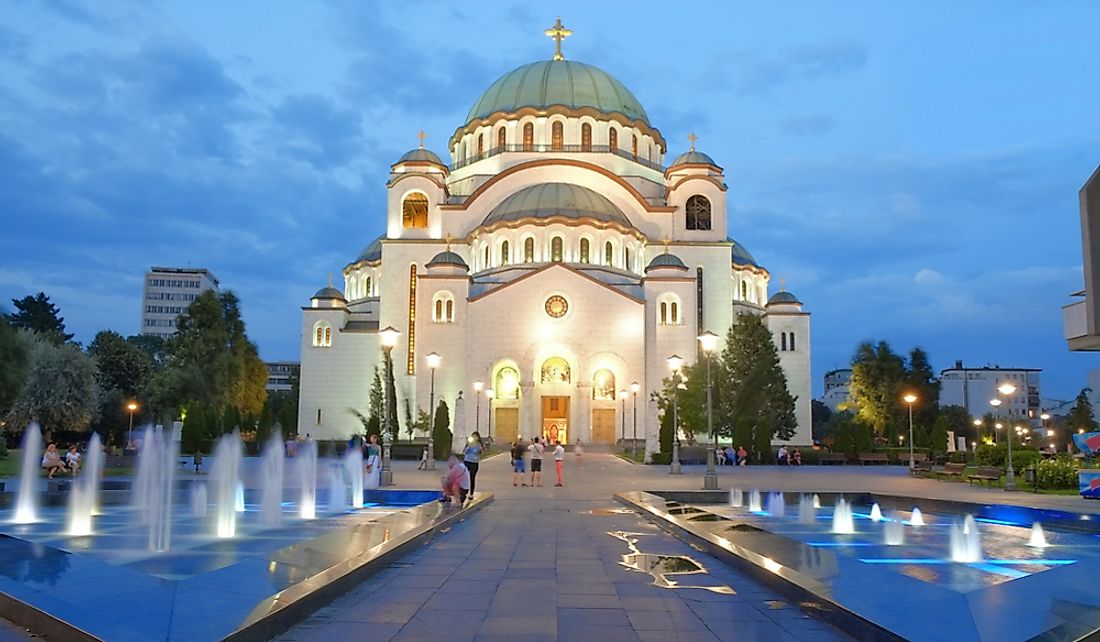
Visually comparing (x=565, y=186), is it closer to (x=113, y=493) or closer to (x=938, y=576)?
(x=113, y=493)

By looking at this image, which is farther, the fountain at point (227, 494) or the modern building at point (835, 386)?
the modern building at point (835, 386)

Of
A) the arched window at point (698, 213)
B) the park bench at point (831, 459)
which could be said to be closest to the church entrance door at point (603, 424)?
the park bench at point (831, 459)

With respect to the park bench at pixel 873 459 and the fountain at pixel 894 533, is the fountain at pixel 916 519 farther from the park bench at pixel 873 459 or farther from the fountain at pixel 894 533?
the park bench at pixel 873 459

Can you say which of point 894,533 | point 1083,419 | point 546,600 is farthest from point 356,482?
point 1083,419

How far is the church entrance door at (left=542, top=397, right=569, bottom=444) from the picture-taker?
137ft

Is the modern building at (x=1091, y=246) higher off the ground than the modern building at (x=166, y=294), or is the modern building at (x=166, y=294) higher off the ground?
the modern building at (x=166, y=294)

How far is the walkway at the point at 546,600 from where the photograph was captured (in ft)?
18.3

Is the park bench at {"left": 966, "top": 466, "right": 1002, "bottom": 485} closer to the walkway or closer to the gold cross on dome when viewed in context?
the walkway

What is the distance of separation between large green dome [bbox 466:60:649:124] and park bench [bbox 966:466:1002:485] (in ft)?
111

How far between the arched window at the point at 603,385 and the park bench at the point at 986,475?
2204 cm

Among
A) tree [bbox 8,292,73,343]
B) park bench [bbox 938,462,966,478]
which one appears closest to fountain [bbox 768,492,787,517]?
park bench [bbox 938,462,966,478]

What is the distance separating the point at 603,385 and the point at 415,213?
1445 centimetres

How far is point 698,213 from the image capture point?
48.8 meters

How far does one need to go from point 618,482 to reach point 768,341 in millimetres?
19141
